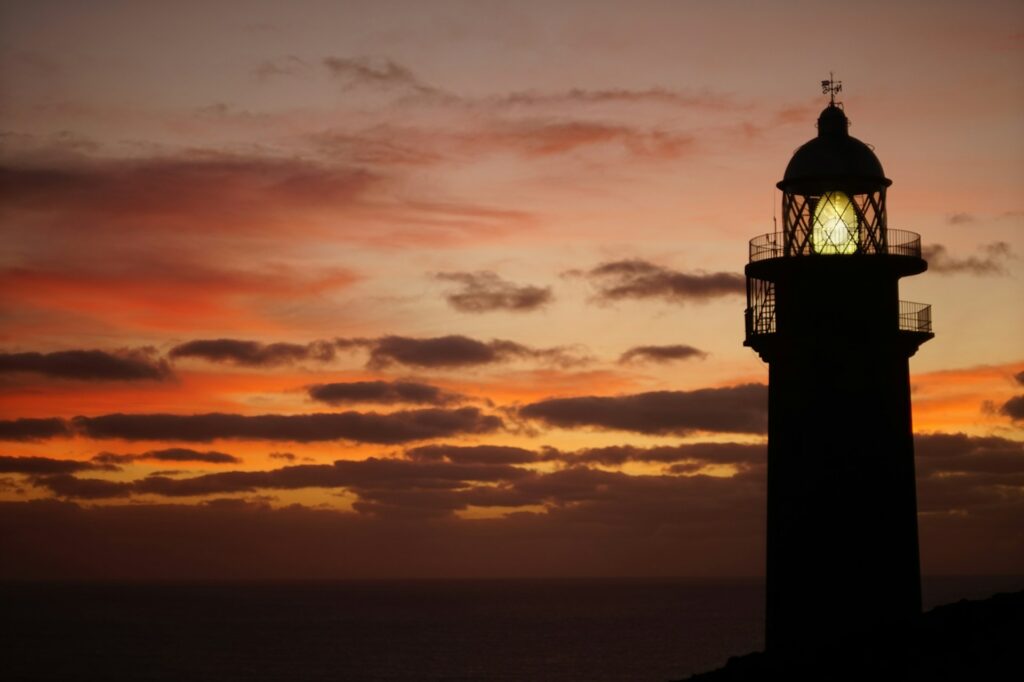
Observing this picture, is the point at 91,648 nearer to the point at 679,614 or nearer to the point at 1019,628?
the point at 679,614

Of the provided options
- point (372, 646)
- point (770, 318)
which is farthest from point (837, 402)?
point (372, 646)

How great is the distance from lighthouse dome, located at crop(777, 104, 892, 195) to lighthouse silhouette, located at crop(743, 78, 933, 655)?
3 centimetres

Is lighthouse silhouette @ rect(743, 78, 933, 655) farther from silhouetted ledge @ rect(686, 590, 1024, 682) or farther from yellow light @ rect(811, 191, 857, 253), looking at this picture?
silhouetted ledge @ rect(686, 590, 1024, 682)

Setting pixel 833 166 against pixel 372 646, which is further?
pixel 372 646

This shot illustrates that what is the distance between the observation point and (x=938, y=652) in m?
22.0

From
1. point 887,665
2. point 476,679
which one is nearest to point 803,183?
point 887,665

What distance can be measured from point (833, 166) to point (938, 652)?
37.9 ft

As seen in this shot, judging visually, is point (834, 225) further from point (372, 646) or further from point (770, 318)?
point (372, 646)

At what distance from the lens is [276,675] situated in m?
102

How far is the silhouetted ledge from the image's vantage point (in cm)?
2048

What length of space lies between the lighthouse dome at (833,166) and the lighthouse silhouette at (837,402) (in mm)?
29

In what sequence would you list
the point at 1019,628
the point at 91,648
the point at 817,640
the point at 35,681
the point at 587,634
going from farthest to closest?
1. the point at 587,634
2. the point at 91,648
3. the point at 35,681
4. the point at 817,640
5. the point at 1019,628

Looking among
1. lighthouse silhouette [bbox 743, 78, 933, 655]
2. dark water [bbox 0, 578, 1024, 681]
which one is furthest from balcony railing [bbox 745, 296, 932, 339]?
dark water [bbox 0, 578, 1024, 681]

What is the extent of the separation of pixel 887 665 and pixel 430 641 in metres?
114
